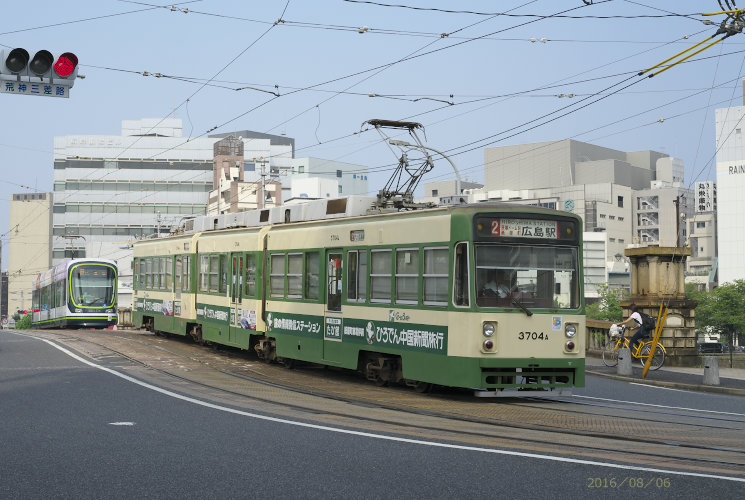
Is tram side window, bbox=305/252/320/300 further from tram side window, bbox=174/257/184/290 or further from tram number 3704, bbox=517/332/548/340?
tram side window, bbox=174/257/184/290

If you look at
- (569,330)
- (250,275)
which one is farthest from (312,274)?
(569,330)

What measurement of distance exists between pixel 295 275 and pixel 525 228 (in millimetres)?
6113

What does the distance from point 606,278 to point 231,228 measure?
13034cm

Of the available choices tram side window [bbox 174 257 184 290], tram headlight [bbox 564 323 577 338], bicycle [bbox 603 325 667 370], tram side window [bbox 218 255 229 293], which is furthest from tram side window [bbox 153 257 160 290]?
tram headlight [bbox 564 323 577 338]

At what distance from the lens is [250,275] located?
20219mm

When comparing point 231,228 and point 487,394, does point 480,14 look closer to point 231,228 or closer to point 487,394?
point 231,228

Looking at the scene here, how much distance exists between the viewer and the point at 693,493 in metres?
6.72

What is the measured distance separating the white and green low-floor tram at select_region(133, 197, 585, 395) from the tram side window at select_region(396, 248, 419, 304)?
2 cm

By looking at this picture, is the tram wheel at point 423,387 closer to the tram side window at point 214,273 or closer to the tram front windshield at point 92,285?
the tram side window at point 214,273

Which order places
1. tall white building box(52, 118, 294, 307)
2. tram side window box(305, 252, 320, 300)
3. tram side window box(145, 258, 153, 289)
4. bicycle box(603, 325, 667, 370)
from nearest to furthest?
1. tram side window box(305, 252, 320, 300)
2. bicycle box(603, 325, 667, 370)
3. tram side window box(145, 258, 153, 289)
4. tall white building box(52, 118, 294, 307)

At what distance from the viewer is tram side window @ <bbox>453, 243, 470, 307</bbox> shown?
13.0 metres

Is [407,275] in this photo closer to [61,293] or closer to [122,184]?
[61,293]

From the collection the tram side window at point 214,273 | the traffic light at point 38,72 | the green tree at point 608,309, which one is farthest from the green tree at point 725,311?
the traffic light at point 38,72

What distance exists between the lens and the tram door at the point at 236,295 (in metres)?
20.8
